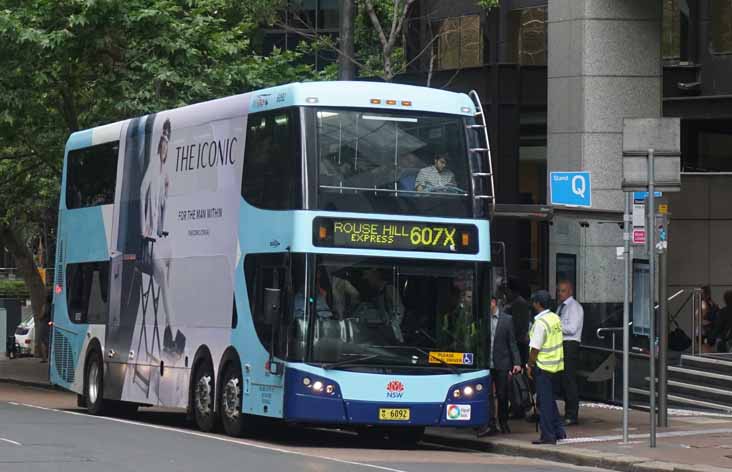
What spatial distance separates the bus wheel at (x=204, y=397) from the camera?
1978 centimetres

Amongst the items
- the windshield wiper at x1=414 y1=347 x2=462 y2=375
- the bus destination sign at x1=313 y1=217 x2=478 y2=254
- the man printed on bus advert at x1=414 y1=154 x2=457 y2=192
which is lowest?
the windshield wiper at x1=414 y1=347 x2=462 y2=375

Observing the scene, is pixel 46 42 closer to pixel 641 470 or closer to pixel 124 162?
pixel 124 162

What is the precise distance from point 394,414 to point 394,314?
119cm

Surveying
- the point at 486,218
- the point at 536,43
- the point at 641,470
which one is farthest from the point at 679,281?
the point at 641,470

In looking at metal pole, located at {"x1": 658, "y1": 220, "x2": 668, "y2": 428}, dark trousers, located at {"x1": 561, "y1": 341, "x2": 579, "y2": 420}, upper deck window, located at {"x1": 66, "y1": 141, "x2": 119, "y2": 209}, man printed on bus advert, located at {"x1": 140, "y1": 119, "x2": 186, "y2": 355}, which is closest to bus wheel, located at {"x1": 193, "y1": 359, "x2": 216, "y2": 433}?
man printed on bus advert, located at {"x1": 140, "y1": 119, "x2": 186, "y2": 355}

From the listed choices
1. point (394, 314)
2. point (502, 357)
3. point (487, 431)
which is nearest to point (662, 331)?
point (502, 357)

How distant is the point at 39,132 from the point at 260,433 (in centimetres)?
1485

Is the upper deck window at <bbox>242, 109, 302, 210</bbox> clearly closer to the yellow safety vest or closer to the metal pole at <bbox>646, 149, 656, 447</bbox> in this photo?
the yellow safety vest

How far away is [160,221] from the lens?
71.7ft

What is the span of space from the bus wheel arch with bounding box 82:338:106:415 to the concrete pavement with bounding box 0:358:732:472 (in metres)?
6.40

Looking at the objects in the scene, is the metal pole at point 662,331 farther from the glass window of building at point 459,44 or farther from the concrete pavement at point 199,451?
the glass window of building at point 459,44

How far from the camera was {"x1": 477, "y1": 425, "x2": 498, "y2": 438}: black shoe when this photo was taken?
62.9 ft

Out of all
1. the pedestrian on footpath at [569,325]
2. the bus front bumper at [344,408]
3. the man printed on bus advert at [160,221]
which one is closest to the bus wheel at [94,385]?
the man printed on bus advert at [160,221]

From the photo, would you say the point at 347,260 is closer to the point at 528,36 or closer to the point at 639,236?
the point at 639,236
